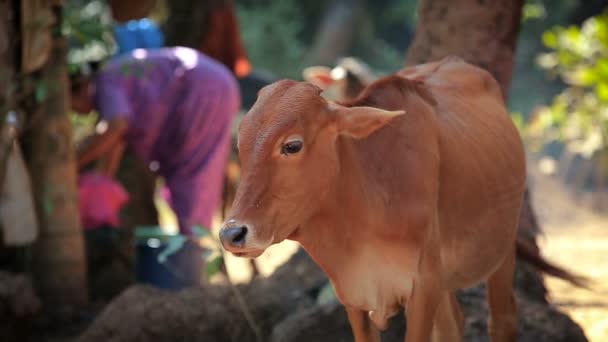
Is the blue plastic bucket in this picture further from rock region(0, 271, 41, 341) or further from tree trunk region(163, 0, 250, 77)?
tree trunk region(163, 0, 250, 77)

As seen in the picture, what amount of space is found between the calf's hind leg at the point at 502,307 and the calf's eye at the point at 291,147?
59.5 inches

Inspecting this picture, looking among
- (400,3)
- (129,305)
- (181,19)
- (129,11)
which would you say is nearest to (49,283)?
(129,305)

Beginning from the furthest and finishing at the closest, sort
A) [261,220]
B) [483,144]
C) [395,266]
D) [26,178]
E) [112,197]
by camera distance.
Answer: [112,197] → [26,178] → [483,144] → [395,266] → [261,220]

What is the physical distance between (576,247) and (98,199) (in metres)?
4.81

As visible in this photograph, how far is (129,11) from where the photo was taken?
6.28m

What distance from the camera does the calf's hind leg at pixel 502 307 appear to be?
441 cm

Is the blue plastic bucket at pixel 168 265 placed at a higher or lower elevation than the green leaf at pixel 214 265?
lower

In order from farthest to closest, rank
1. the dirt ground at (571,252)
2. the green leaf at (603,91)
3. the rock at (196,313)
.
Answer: the green leaf at (603,91)
the dirt ground at (571,252)
the rock at (196,313)

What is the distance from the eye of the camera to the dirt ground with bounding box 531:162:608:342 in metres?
6.14

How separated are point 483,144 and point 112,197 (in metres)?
3.16

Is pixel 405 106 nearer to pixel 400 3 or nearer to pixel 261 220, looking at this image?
pixel 261 220

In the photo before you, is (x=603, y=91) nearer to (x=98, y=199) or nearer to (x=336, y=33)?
(x=98, y=199)

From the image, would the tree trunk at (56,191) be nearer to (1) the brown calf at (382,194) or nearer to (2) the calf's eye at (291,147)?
(1) the brown calf at (382,194)

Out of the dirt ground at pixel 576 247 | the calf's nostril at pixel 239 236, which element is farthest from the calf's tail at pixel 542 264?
the calf's nostril at pixel 239 236
